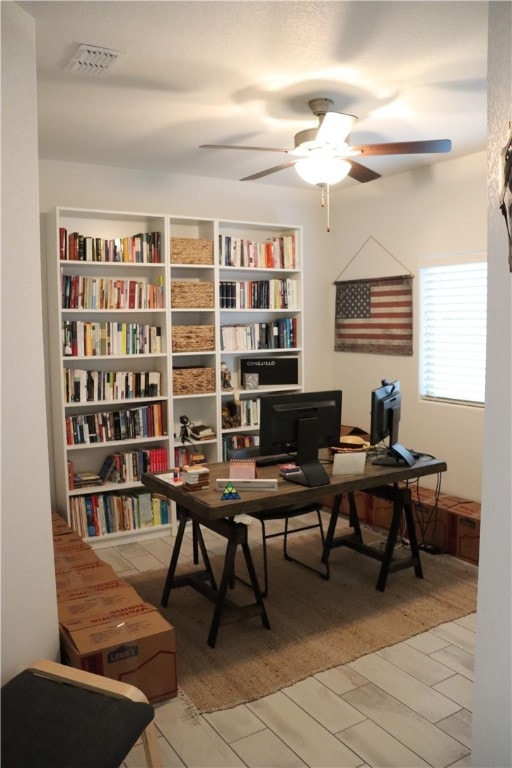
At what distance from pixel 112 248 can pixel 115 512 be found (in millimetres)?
1900

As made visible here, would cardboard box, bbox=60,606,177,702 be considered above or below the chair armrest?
below

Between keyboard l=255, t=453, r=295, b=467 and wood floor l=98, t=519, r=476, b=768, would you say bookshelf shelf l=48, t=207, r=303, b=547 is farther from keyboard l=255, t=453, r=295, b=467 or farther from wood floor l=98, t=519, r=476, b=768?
wood floor l=98, t=519, r=476, b=768

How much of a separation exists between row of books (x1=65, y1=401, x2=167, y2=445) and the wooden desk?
1038 mm

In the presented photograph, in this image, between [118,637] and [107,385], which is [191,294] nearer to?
[107,385]

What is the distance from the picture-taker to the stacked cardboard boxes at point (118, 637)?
99.9 inches

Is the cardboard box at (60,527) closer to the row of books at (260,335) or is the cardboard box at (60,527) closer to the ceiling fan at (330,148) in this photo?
the row of books at (260,335)

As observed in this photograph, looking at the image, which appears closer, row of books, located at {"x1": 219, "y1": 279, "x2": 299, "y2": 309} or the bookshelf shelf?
the bookshelf shelf

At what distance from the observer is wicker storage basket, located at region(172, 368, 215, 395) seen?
Answer: 4.76 metres

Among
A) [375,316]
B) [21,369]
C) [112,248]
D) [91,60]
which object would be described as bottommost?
[21,369]

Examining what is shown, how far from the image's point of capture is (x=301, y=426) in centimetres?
345

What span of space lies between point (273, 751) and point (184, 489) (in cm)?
129

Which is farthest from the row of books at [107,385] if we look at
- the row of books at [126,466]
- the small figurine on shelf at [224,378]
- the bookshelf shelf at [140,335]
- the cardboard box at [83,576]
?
the cardboard box at [83,576]

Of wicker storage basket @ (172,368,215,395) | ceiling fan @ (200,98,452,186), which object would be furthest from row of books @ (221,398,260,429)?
ceiling fan @ (200,98,452,186)

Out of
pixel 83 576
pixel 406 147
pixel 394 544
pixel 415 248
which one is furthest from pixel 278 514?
pixel 415 248
